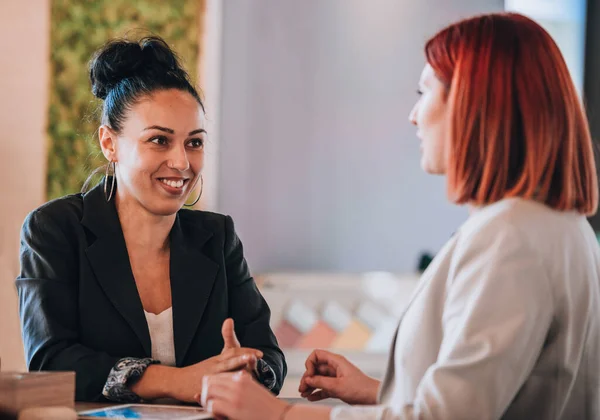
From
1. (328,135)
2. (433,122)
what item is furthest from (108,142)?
(328,135)

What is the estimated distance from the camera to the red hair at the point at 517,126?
1311mm

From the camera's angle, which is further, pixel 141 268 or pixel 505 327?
pixel 141 268

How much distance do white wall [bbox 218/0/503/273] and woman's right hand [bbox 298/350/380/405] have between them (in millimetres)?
1849

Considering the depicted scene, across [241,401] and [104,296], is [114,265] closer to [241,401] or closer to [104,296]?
[104,296]

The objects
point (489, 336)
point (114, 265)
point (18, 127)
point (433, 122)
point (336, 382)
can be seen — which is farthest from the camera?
point (18, 127)

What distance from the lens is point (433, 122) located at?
1434mm

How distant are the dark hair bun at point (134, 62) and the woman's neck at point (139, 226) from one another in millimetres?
316

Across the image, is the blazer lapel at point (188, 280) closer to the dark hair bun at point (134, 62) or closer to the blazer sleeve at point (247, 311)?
the blazer sleeve at point (247, 311)

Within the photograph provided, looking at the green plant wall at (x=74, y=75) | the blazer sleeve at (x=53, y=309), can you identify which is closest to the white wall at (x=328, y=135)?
the green plant wall at (x=74, y=75)

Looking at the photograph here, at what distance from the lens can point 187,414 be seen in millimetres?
1472

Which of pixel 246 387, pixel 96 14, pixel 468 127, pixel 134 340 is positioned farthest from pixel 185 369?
pixel 96 14

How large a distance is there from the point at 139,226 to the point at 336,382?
2.21 ft

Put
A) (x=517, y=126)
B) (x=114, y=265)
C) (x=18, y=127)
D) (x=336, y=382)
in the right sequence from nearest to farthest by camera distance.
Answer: (x=517, y=126) < (x=336, y=382) < (x=114, y=265) < (x=18, y=127)

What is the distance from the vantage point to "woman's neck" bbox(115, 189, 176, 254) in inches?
82.1
